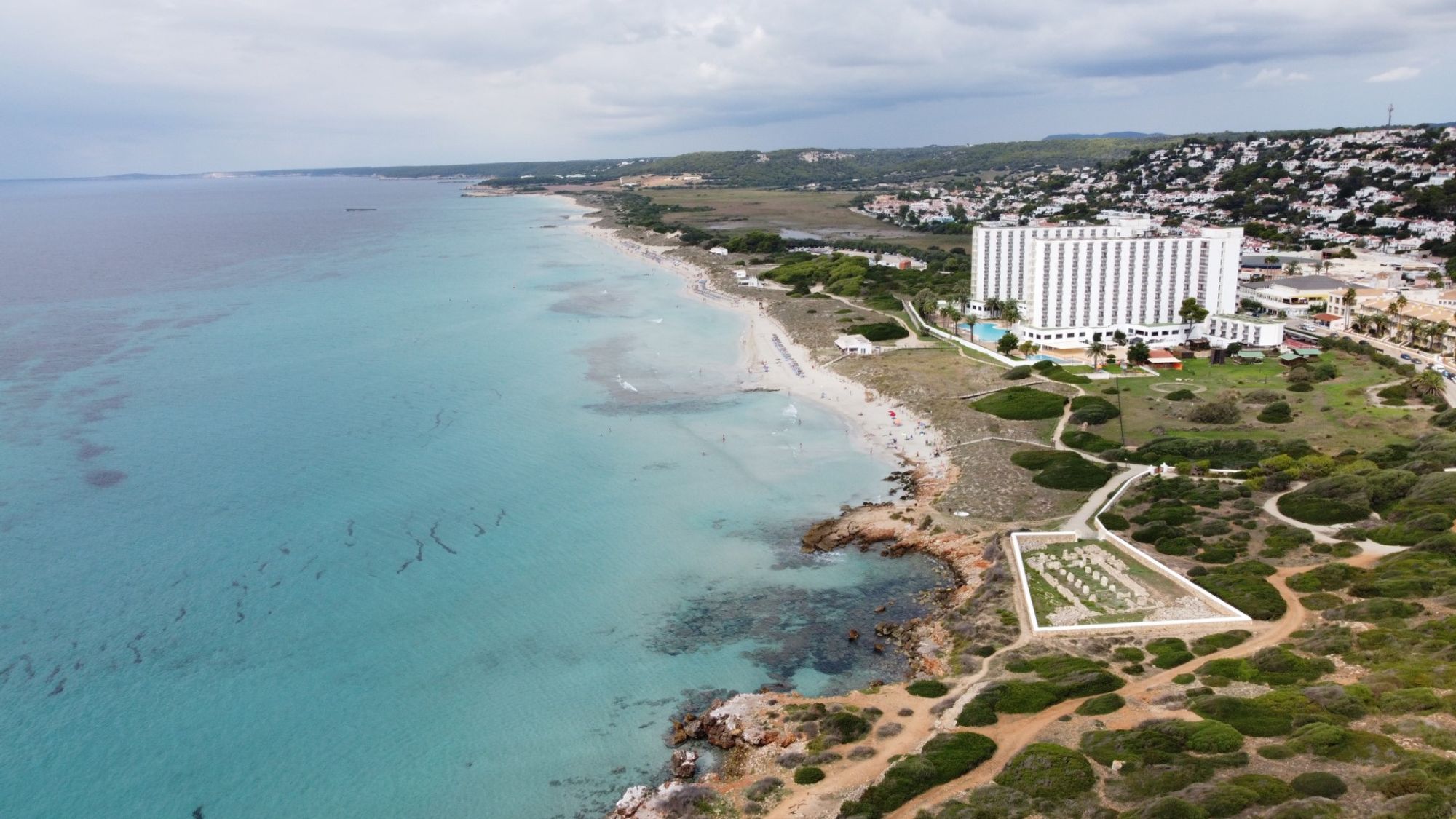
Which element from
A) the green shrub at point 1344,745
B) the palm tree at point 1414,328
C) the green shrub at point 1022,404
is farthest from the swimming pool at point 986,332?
the green shrub at point 1344,745

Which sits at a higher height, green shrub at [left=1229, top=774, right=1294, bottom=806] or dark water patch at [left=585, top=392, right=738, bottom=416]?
green shrub at [left=1229, top=774, right=1294, bottom=806]

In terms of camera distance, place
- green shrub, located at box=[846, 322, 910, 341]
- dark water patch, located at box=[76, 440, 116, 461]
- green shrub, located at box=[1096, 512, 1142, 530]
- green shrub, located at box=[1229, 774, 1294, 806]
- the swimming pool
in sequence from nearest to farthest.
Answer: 1. green shrub, located at box=[1229, 774, 1294, 806]
2. green shrub, located at box=[1096, 512, 1142, 530]
3. dark water patch, located at box=[76, 440, 116, 461]
4. the swimming pool
5. green shrub, located at box=[846, 322, 910, 341]

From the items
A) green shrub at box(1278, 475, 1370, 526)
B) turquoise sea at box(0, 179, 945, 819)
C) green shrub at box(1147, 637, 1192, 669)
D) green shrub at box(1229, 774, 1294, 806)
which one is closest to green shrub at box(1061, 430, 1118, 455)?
green shrub at box(1278, 475, 1370, 526)

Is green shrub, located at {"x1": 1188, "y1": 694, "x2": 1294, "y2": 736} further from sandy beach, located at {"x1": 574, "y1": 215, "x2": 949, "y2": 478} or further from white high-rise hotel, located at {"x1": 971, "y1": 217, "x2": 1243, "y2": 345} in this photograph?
white high-rise hotel, located at {"x1": 971, "y1": 217, "x2": 1243, "y2": 345}

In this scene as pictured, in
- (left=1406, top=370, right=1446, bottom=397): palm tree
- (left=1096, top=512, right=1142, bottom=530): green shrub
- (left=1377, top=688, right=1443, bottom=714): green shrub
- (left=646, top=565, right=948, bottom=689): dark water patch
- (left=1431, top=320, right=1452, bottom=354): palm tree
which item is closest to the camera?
(left=1377, top=688, right=1443, bottom=714): green shrub

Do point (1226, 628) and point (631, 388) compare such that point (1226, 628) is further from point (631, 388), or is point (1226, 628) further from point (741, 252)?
point (741, 252)

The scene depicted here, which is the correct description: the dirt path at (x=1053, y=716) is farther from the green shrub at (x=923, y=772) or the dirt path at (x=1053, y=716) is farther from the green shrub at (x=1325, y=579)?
the green shrub at (x=1325, y=579)

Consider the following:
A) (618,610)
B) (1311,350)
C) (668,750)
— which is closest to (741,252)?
(1311,350)
